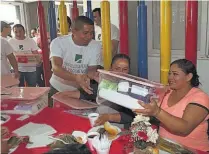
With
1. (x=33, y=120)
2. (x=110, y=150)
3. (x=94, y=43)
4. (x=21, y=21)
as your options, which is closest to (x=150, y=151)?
(x=110, y=150)

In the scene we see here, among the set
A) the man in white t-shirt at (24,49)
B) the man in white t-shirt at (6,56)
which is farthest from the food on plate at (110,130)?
the man in white t-shirt at (24,49)

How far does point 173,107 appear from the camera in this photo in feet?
4.42

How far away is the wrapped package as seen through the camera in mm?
1188

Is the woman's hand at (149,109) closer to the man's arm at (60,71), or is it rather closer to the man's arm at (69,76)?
the man's arm at (69,76)

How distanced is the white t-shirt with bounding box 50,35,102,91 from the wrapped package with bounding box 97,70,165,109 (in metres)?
0.74

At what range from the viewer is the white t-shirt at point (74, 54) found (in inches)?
80.9

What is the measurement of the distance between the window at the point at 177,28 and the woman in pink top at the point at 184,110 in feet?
4.30

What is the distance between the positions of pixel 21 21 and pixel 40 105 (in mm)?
5112

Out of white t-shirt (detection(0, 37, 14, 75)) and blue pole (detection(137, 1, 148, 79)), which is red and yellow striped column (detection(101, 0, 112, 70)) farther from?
white t-shirt (detection(0, 37, 14, 75))

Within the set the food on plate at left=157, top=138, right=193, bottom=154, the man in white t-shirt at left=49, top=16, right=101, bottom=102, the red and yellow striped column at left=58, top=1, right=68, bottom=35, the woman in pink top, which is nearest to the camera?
the food on plate at left=157, top=138, right=193, bottom=154

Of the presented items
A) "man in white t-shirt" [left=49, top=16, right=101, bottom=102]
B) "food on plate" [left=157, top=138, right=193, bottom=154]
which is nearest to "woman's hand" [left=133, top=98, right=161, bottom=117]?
"food on plate" [left=157, top=138, right=193, bottom=154]

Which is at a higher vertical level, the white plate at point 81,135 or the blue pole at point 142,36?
the blue pole at point 142,36

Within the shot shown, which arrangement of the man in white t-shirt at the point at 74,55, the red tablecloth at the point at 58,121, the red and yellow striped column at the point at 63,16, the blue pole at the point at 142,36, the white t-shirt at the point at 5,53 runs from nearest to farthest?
the red tablecloth at the point at 58,121, the blue pole at the point at 142,36, the man in white t-shirt at the point at 74,55, the red and yellow striped column at the point at 63,16, the white t-shirt at the point at 5,53

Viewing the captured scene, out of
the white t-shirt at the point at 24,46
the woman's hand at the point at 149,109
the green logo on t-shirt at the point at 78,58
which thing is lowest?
the woman's hand at the point at 149,109
